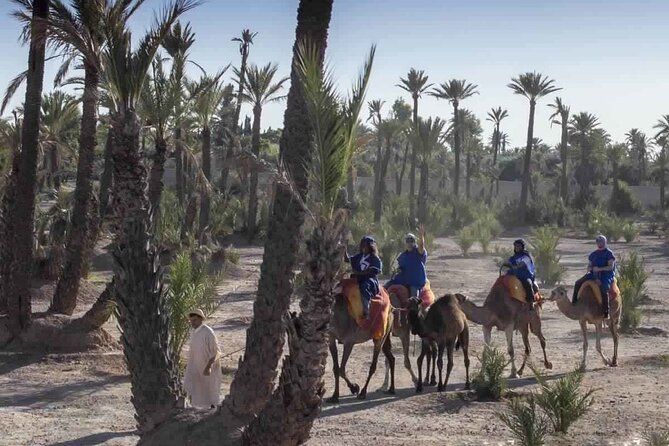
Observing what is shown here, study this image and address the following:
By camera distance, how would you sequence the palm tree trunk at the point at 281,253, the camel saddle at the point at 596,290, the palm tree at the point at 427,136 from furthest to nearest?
the palm tree at the point at 427,136, the camel saddle at the point at 596,290, the palm tree trunk at the point at 281,253

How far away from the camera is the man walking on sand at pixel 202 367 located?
35.8ft

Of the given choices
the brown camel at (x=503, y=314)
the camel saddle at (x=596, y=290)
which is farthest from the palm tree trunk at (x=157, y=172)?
the camel saddle at (x=596, y=290)

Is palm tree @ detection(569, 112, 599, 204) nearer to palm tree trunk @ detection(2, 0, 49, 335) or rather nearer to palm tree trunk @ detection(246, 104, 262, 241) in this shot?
palm tree trunk @ detection(246, 104, 262, 241)

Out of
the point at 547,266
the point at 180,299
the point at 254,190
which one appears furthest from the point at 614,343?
the point at 254,190

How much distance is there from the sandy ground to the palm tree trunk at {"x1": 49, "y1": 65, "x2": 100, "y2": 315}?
1.30 metres

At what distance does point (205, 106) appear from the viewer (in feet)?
80.6

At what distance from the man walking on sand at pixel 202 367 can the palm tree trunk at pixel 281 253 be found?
7.24 feet

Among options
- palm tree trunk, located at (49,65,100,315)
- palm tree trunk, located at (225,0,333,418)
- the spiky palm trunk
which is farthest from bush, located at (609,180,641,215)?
the spiky palm trunk

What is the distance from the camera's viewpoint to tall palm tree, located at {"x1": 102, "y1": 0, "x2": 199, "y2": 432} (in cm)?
895

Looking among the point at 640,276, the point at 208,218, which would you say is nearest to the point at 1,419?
the point at 640,276

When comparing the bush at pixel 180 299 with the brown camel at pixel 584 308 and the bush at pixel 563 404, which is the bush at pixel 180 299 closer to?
the bush at pixel 563 404

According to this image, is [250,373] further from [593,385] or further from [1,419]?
[593,385]

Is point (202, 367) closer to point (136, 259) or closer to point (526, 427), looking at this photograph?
point (136, 259)

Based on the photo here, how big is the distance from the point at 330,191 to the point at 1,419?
6598 mm
